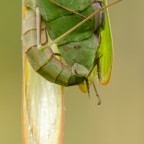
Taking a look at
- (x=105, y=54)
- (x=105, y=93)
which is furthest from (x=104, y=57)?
(x=105, y=93)

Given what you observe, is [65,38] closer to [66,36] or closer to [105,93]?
[66,36]

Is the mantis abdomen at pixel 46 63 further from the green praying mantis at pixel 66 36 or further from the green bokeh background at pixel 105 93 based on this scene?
the green bokeh background at pixel 105 93

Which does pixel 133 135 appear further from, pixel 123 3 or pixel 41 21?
pixel 41 21

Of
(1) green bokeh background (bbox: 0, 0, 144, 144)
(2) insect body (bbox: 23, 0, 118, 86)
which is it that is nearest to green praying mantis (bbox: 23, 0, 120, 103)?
(2) insect body (bbox: 23, 0, 118, 86)

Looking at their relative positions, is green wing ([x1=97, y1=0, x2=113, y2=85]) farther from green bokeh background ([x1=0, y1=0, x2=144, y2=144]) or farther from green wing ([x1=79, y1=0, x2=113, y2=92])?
green bokeh background ([x1=0, y1=0, x2=144, y2=144])

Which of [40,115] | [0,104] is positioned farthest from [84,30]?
[0,104]

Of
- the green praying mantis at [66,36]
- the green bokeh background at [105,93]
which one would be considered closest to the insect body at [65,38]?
the green praying mantis at [66,36]

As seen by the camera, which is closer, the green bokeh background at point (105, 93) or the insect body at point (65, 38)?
the insect body at point (65, 38)
